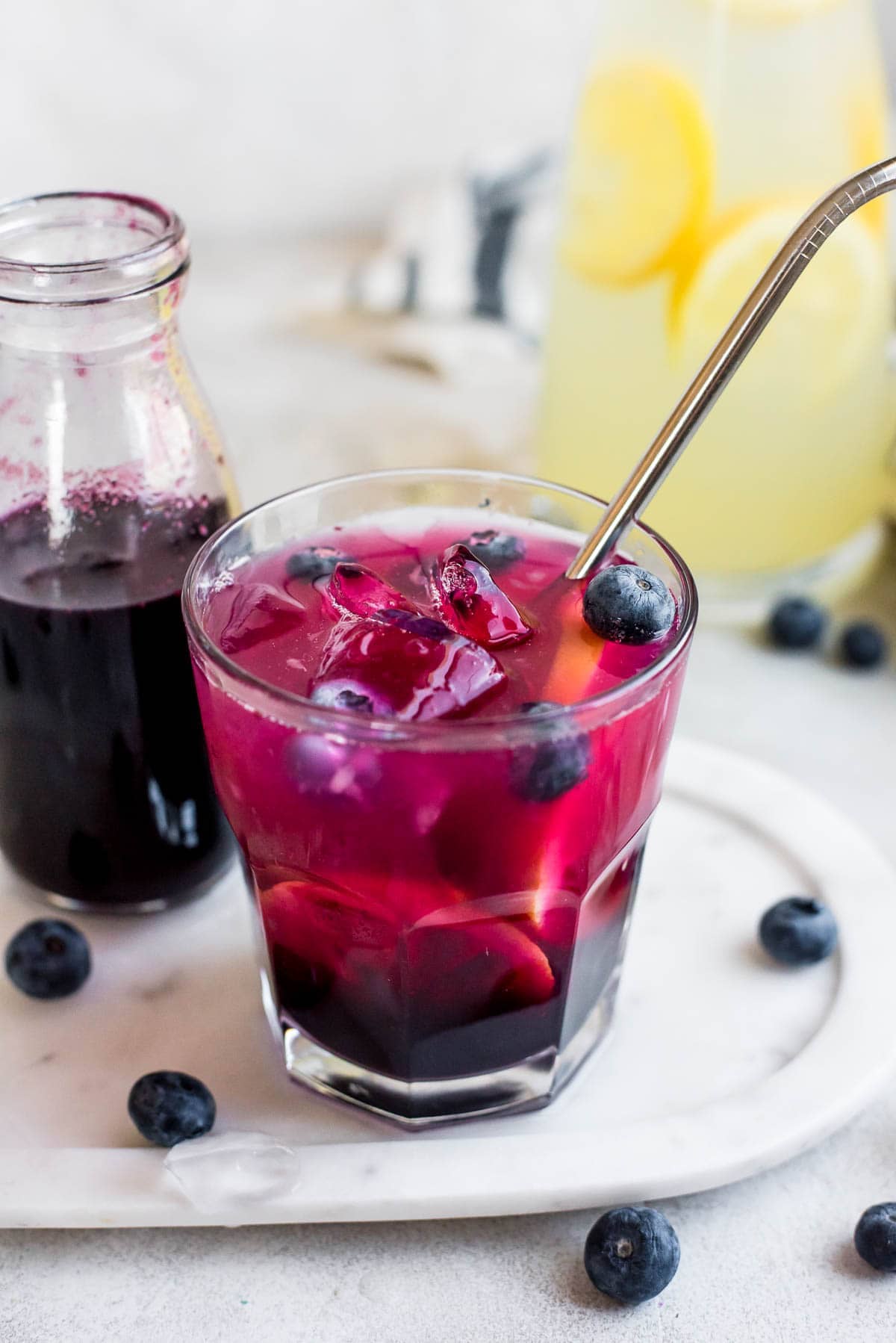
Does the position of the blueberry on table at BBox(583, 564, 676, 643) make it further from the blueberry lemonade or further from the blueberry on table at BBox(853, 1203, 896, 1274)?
the blueberry on table at BBox(853, 1203, 896, 1274)

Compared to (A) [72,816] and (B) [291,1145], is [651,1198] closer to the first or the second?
(B) [291,1145]

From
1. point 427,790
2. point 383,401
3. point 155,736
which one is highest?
point 427,790

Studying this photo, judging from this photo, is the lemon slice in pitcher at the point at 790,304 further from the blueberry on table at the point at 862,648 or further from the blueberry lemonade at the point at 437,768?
the blueberry lemonade at the point at 437,768

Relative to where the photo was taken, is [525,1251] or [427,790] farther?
[525,1251]

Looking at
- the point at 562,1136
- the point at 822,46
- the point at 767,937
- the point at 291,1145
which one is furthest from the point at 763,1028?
the point at 822,46

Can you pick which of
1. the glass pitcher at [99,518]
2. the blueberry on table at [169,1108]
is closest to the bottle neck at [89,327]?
the glass pitcher at [99,518]
